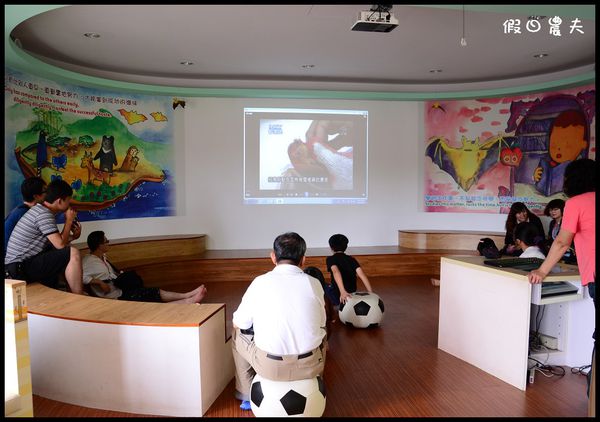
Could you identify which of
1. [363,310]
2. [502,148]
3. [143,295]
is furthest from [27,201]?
[502,148]

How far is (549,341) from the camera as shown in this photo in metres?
3.41

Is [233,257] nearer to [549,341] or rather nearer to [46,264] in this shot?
[46,264]

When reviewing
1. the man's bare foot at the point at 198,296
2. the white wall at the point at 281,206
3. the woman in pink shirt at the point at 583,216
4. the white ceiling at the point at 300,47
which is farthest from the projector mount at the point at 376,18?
the white wall at the point at 281,206

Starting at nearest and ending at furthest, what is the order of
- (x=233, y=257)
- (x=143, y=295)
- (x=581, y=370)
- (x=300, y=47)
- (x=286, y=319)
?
(x=286, y=319) < (x=581, y=370) < (x=143, y=295) < (x=300, y=47) < (x=233, y=257)

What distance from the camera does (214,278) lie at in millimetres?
6199

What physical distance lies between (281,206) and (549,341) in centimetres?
435

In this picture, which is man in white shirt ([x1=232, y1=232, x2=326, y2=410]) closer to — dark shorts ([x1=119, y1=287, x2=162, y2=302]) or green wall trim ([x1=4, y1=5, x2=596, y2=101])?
dark shorts ([x1=119, y1=287, x2=162, y2=302])

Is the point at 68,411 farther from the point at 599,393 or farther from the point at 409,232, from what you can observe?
the point at 409,232

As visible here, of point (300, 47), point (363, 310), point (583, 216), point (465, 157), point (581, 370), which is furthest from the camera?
point (465, 157)

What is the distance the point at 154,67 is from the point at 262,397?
480 cm

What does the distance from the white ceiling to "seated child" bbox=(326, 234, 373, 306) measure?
2049 millimetres

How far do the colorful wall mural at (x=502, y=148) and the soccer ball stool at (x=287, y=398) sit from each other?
5.45 meters

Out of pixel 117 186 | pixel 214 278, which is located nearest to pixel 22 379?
pixel 214 278

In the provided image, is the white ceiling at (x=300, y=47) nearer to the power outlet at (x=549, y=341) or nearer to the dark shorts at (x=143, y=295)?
the power outlet at (x=549, y=341)
